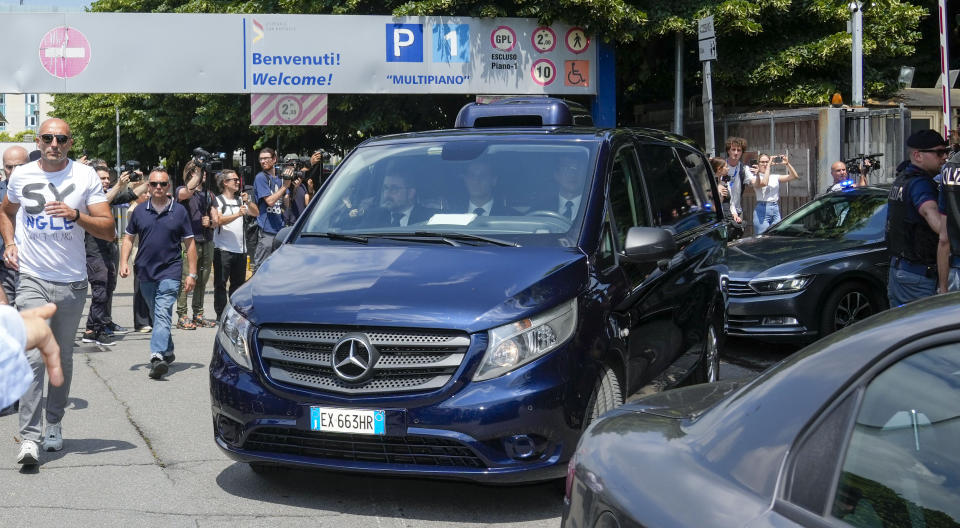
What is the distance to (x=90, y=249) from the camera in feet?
39.9

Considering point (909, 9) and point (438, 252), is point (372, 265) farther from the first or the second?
point (909, 9)

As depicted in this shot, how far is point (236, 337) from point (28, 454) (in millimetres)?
1593

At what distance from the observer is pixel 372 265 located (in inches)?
227

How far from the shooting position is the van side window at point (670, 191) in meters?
6.93

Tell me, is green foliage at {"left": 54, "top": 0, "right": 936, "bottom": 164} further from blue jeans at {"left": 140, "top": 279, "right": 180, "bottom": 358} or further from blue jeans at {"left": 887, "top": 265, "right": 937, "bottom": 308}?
blue jeans at {"left": 887, "top": 265, "right": 937, "bottom": 308}

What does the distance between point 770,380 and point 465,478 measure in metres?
2.76

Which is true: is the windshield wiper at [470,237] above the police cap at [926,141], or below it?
below

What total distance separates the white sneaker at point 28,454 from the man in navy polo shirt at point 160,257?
3.05 m

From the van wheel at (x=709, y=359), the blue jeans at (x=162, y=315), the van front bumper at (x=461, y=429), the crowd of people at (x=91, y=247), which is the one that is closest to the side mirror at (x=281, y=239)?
the crowd of people at (x=91, y=247)

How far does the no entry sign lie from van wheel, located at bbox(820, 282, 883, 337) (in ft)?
42.3

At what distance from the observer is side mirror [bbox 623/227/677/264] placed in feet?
19.6

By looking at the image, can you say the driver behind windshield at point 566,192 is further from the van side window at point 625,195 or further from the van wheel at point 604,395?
the van wheel at point 604,395

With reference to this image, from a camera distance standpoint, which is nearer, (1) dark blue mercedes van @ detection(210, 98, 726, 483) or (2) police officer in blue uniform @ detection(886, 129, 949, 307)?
(1) dark blue mercedes van @ detection(210, 98, 726, 483)

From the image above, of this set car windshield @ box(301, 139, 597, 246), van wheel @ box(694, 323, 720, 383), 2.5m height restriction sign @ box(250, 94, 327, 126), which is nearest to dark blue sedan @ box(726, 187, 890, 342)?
van wheel @ box(694, 323, 720, 383)
